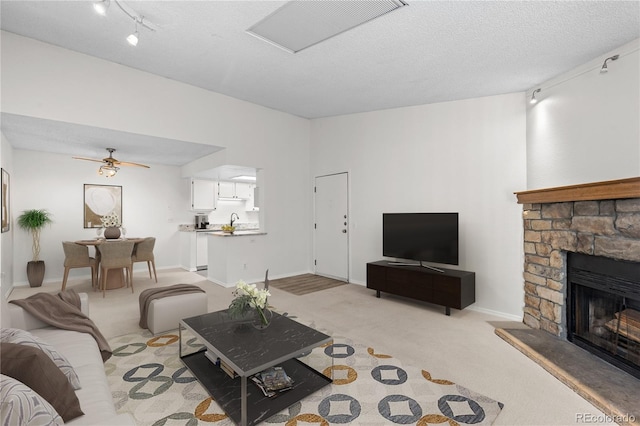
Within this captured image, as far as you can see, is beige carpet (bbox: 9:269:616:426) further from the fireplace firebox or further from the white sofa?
the white sofa

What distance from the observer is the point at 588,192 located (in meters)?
2.57

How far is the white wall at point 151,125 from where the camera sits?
3.37 m

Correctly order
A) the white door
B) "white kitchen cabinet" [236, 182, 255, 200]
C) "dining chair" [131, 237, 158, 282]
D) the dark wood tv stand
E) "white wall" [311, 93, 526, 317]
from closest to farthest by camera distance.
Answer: the dark wood tv stand, "white wall" [311, 93, 526, 317], "dining chair" [131, 237, 158, 282], the white door, "white kitchen cabinet" [236, 182, 255, 200]

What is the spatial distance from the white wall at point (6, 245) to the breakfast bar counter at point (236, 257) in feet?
8.72

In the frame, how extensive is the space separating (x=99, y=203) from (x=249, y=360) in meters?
5.90

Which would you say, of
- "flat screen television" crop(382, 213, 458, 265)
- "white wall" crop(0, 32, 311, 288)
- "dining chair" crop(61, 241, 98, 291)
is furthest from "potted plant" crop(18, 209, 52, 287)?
"flat screen television" crop(382, 213, 458, 265)

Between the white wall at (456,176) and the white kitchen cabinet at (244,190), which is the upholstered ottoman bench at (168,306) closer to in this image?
the white wall at (456,176)

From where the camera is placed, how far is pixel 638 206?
225 centimetres

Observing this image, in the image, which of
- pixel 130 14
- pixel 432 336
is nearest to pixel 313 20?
pixel 130 14

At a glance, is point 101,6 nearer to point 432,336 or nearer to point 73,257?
point 73,257

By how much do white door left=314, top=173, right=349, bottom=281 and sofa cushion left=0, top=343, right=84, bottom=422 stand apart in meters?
4.46

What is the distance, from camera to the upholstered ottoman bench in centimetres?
306

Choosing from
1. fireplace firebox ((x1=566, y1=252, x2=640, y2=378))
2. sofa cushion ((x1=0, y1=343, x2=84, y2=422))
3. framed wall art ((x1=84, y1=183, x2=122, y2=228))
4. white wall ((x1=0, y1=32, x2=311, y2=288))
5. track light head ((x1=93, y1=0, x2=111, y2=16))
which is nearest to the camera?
sofa cushion ((x1=0, y1=343, x2=84, y2=422))

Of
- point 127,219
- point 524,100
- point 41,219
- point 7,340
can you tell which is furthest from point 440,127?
point 41,219
